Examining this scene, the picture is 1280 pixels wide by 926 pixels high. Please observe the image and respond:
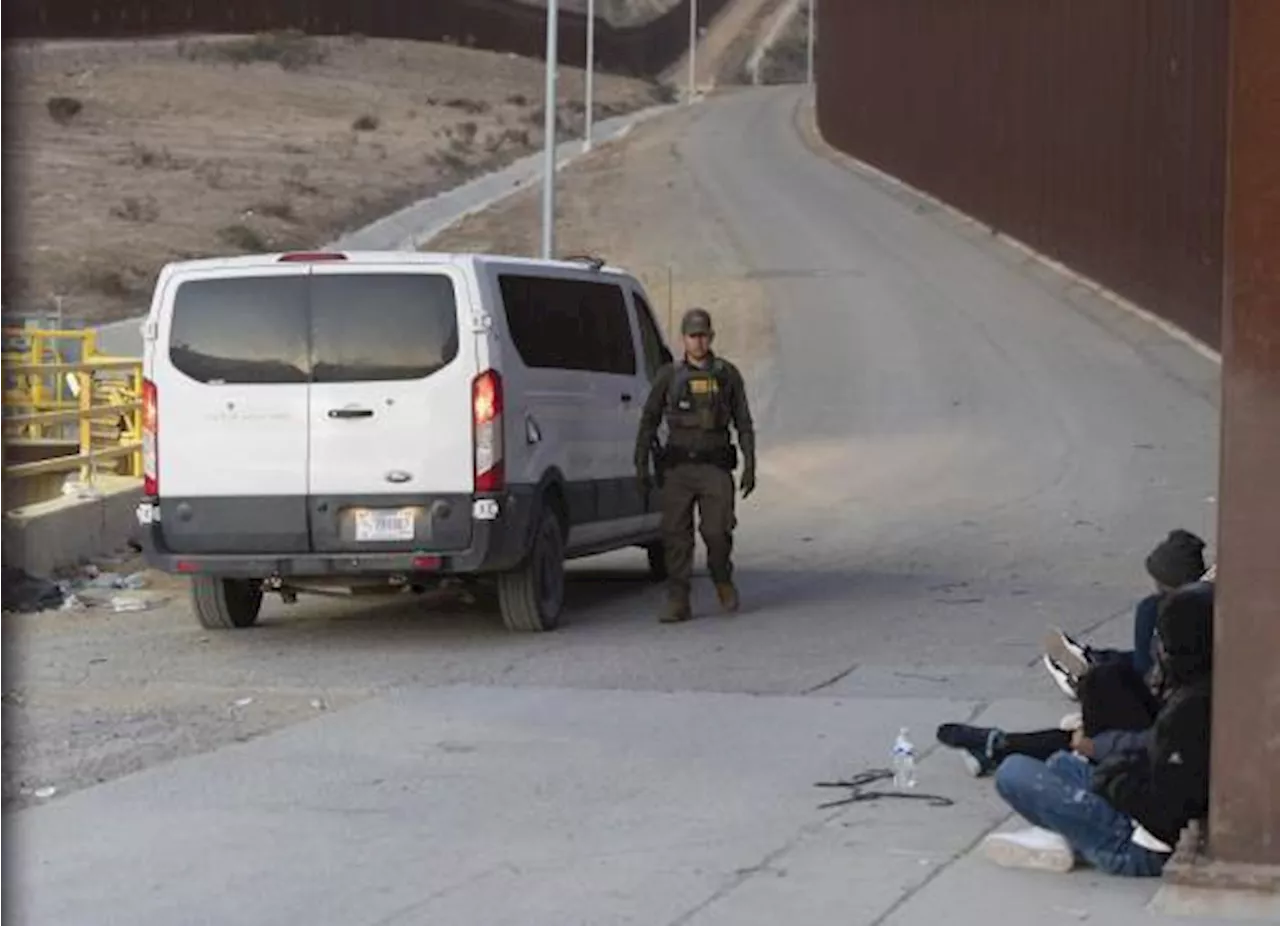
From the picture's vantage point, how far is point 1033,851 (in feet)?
23.5

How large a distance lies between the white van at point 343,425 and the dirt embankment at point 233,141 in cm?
2539

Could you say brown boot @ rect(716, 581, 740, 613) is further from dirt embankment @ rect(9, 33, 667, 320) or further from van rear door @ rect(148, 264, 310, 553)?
dirt embankment @ rect(9, 33, 667, 320)

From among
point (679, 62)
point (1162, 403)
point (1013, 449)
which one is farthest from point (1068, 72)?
point (679, 62)

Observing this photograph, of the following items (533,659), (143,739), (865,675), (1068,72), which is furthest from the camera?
(1068,72)

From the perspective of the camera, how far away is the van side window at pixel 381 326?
12.2m

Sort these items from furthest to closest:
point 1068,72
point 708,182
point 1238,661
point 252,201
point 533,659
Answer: point 708,182 → point 252,201 → point 1068,72 → point 533,659 → point 1238,661

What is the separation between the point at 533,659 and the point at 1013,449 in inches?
578

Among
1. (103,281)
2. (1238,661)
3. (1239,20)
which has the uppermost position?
(1239,20)

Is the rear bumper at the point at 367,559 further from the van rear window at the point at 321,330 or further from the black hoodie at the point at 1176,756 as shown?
the black hoodie at the point at 1176,756

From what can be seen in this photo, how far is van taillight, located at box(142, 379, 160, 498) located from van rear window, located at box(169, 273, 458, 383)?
0.23 meters

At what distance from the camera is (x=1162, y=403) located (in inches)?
1155

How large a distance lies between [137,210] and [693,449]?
40890 mm

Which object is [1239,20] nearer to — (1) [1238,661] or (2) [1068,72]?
(1) [1238,661]

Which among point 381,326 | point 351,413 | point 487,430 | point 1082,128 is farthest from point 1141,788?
point 1082,128
